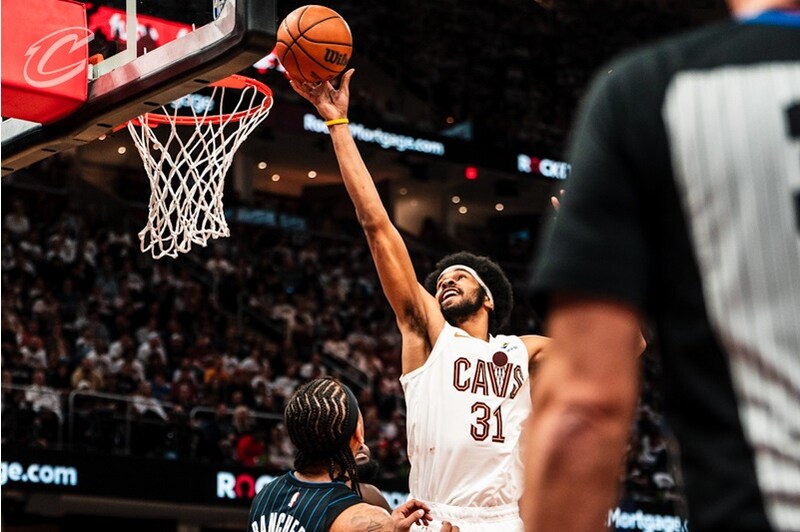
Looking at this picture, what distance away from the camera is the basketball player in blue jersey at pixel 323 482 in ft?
12.1

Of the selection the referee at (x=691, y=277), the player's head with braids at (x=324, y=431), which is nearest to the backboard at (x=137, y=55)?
the player's head with braids at (x=324, y=431)

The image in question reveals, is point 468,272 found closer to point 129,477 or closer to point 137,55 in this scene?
point 137,55

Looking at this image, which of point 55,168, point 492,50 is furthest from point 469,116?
point 55,168

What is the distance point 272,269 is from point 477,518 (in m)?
15.4

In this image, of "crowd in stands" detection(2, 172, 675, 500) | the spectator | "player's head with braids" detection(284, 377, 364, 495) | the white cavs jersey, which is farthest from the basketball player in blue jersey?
the spectator

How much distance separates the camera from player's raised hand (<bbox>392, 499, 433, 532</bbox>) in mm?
3650

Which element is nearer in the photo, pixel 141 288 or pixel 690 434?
pixel 690 434

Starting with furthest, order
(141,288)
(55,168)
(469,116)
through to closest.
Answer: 1. (469,116)
2. (55,168)
3. (141,288)

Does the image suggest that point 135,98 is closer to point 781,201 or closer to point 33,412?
point 781,201

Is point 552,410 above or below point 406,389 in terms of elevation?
below

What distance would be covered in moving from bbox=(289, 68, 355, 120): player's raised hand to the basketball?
45 mm

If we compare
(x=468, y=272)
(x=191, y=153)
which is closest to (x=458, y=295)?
(x=468, y=272)

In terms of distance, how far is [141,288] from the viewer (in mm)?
16984

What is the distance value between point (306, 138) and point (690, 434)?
2116cm
